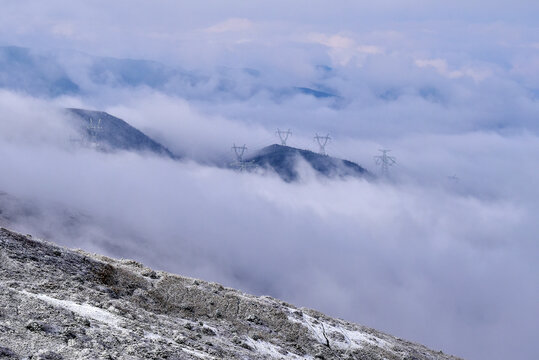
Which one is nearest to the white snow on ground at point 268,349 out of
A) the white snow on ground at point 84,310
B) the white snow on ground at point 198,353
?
the white snow on ground at point 198,353

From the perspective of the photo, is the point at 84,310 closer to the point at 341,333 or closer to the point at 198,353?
the point at 198,353

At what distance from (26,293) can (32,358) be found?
930cm

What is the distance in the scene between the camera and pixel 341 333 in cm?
5147

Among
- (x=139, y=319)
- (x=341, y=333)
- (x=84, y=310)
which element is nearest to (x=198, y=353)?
(x=139, y=319)

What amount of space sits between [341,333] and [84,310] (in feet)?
84.3

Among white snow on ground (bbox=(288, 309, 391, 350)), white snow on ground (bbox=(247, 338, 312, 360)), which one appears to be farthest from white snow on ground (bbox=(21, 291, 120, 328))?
white snow on ground (bbox=(288, 309, 391, 350))

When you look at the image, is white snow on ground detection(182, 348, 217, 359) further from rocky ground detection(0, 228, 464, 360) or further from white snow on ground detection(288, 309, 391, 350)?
white snow on ground detection(288, 309, 391, 350)

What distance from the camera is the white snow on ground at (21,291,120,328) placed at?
32938 mm

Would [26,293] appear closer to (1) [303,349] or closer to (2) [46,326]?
(2) [46,326]

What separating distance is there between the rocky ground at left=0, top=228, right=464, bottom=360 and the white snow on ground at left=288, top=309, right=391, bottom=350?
0.45ft

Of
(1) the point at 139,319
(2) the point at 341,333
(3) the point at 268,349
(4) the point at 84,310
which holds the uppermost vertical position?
(4) the point at 84,310

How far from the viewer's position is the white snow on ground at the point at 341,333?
1916 inches

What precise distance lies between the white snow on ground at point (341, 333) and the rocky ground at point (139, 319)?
14cm

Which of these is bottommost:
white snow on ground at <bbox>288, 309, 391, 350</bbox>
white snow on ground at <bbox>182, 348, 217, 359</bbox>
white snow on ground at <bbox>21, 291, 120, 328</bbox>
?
white snow on ground at <bbox>288, 309, 391, 350</bbox>
